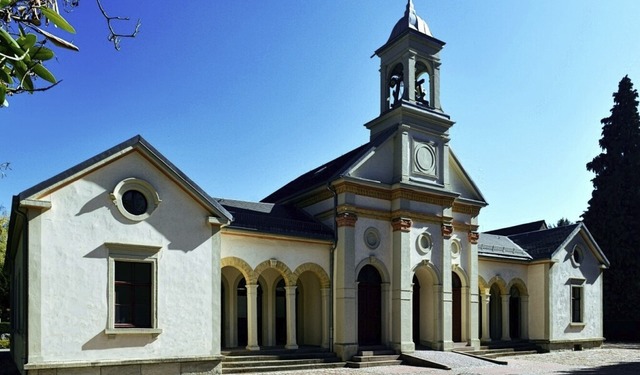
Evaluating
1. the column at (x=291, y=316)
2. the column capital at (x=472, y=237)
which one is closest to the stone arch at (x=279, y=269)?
the column at (x=291, y=316)

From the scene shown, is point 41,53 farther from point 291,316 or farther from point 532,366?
point 532,366

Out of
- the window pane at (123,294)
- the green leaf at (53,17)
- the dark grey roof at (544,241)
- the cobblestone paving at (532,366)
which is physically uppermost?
the green leaf at (53,17)

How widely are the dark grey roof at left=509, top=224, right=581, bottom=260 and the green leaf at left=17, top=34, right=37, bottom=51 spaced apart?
28087 millimetres

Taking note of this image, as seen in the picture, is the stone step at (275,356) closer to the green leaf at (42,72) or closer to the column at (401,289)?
the column at (401,289)

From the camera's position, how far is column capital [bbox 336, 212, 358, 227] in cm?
2080

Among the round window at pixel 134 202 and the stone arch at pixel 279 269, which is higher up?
the round window at pixel 134 202

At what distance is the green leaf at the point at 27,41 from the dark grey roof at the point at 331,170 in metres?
17.9

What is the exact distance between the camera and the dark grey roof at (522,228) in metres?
41.6

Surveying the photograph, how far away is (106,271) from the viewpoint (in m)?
14.8

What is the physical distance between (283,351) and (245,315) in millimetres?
3008

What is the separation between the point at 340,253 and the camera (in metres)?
20.7

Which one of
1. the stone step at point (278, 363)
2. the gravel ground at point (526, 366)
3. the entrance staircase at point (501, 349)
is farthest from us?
the entrance staircase at point (501, 349)

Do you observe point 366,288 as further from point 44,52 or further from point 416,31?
point 44,52

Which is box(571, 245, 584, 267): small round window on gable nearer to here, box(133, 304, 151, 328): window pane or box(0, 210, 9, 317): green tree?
box(133, 304, 151, 328): window pane
